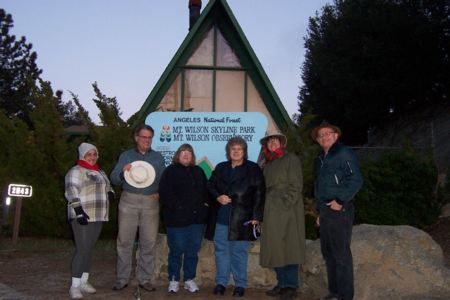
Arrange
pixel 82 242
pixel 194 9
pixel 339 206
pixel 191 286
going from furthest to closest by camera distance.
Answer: pixel 194 9
pixel 191 286
pixel 82 242
pixel 339 206

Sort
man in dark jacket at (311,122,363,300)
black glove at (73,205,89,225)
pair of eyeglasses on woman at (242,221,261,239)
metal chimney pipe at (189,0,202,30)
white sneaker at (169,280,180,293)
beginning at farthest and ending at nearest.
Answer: metal chimney pipe at (189,0,202,30)
white sneaker at (169,280,180,293)
pair of eyeglasses on woman at (242,221,261,239)
black glove at (73,205,89,225)
man in dark jacket at (311,122,363,300)

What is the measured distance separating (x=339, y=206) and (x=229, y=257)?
1.44 meters

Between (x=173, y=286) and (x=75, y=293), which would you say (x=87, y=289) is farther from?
(x=173, y=286)

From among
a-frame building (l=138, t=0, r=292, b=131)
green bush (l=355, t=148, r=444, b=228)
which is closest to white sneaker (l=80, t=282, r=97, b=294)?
a-frame building (l=138, t=0, r=292, b=131)

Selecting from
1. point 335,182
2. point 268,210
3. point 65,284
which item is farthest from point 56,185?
point 335,182

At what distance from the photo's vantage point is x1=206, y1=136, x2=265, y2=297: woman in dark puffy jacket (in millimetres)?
5688

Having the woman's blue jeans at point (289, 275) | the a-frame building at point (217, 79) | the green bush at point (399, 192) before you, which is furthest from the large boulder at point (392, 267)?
the a-frame building at point (217, 79)

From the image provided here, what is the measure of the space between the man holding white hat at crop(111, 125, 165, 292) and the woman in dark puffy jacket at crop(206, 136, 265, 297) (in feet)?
2.09

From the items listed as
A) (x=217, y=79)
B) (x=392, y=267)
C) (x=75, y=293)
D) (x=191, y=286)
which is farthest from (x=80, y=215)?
(x=217, y=79)

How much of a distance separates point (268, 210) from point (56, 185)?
19.2 feet

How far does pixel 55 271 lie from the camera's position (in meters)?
7.39

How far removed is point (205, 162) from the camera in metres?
8.52

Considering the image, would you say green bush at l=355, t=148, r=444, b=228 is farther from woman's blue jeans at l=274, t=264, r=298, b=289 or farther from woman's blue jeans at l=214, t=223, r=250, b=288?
woman's blue jeans at l=214, t=223, r=250, b=288

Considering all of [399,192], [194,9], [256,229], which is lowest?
[256,229]
